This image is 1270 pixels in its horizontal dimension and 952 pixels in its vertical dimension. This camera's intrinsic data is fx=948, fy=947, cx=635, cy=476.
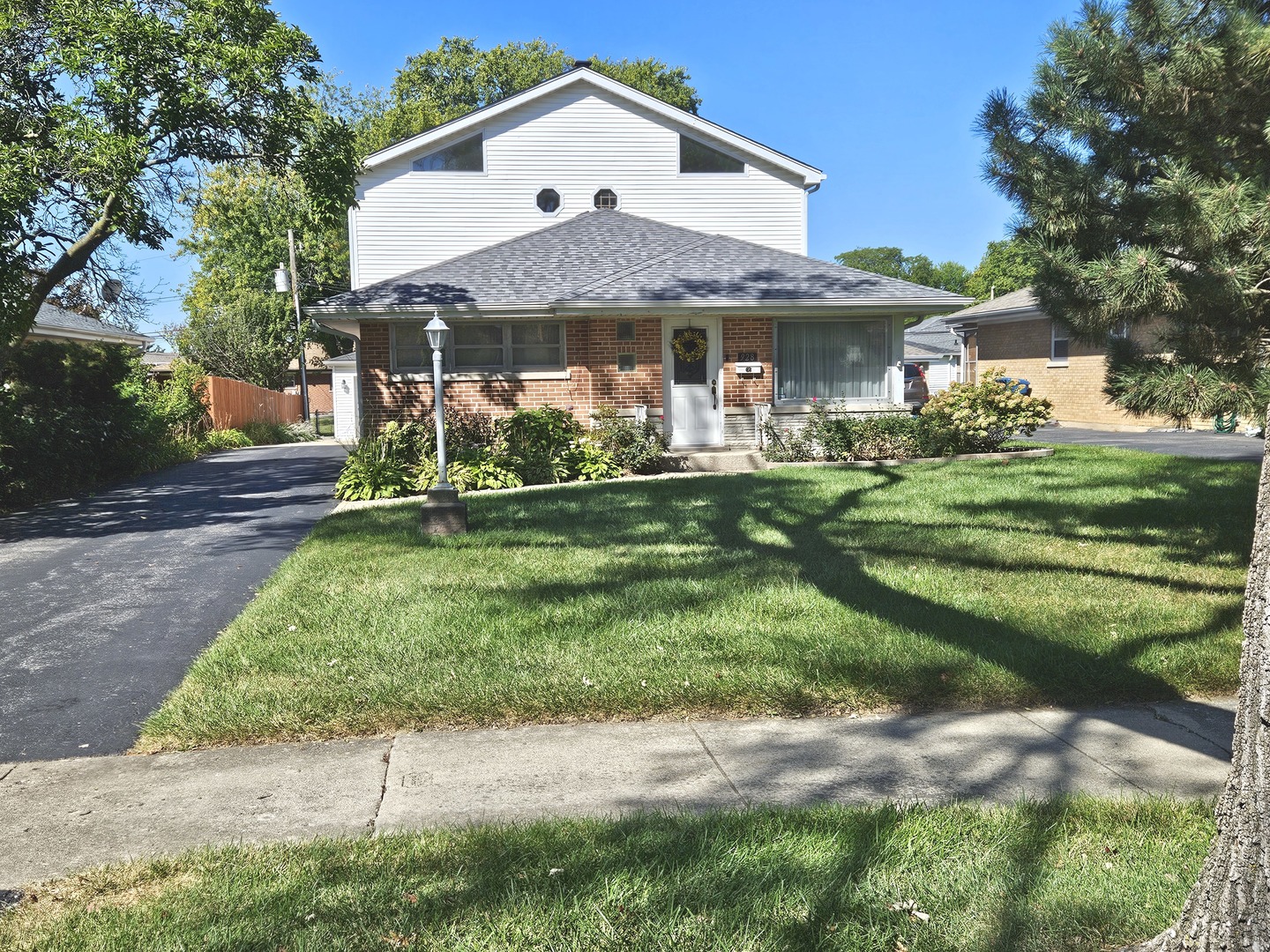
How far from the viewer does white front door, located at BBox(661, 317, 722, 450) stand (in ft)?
54.6

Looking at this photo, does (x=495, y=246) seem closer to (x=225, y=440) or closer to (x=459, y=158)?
(x=459, y=158)

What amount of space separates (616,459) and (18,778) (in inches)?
444

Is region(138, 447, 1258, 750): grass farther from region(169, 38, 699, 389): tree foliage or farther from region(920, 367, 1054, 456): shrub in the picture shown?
region(169, 38, 699, 389): tree foliage

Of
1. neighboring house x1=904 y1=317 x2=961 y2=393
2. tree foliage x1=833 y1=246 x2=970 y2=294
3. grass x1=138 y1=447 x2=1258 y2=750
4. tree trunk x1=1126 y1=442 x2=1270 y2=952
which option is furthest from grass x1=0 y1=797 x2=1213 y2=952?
tree foliage x1=833 y1=246 x2=970 y2=294

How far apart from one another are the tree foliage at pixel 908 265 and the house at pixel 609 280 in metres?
84.0

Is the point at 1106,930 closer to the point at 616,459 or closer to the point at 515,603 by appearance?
the point at 515,603

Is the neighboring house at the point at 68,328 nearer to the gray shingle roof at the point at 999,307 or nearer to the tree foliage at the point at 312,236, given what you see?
the tree foliage at the point at 312,236

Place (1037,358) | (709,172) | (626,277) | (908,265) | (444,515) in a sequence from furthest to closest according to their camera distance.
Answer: (908,265) < (1037,358) < (709,172) < (626,277) < (444,515)

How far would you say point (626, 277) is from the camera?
1684 cm

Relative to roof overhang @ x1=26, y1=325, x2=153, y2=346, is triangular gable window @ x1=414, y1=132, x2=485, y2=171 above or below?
above

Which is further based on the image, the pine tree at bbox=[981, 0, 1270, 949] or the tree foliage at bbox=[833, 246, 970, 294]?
the tree foliage at bbox=[833, 246, 970, 294]

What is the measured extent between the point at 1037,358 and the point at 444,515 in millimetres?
23490

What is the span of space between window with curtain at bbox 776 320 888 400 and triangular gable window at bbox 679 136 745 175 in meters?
5.39

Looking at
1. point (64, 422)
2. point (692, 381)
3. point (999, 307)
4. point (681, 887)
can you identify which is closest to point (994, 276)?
point (999, 307)
